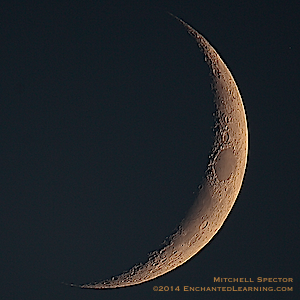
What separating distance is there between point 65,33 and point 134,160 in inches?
92.3

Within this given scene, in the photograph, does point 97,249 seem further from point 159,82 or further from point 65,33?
point 65,33

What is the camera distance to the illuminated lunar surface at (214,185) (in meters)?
6.10

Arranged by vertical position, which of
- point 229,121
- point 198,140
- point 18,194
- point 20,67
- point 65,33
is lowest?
point 18,194

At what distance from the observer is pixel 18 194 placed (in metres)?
5.88

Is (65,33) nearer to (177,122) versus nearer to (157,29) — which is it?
(157,29)

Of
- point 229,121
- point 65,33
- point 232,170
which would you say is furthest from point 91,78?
point 232,170

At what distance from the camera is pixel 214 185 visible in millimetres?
6148

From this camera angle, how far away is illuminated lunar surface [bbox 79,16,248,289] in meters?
6.10

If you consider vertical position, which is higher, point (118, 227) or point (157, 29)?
point (157, 29)

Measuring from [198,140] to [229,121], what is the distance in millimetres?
793

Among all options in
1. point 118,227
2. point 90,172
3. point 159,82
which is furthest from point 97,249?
point 159,82

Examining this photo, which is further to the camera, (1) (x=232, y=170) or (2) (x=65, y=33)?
(1) (x=232, y=170)

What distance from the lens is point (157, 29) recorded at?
5.87 metres

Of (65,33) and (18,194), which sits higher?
Result: (65,33)
